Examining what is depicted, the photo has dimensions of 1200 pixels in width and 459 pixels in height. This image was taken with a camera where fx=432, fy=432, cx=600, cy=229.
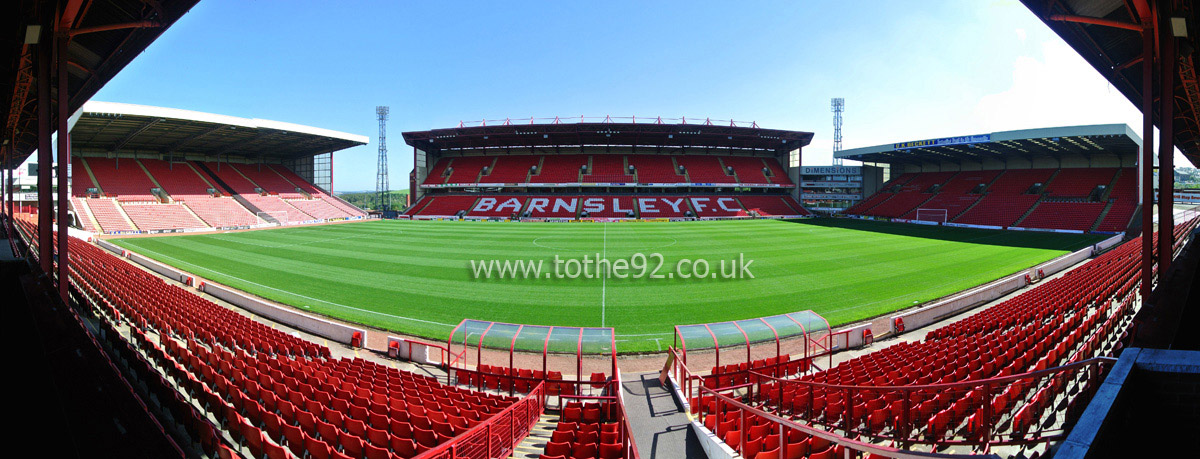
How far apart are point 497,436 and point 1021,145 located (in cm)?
5511

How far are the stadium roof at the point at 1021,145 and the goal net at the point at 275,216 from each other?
64552mm

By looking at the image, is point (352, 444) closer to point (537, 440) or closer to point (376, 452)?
point (376, 452)

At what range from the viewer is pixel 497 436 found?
5.23m

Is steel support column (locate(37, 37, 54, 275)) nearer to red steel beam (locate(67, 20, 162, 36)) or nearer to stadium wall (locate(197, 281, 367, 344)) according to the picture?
red steel beam (locate(67, 20, 162, 36))

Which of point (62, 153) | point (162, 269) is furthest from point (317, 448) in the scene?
point (162, 269)

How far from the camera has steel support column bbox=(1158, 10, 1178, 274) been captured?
866cm

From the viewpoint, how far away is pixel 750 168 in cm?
6481

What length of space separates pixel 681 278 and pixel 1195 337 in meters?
13.0

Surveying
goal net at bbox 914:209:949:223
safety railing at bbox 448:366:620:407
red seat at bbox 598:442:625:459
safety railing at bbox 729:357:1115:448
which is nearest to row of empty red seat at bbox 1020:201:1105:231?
goal net at bbox 914:209:949:223

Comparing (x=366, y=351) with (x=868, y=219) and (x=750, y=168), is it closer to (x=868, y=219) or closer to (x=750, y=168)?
(x=868, y=219)

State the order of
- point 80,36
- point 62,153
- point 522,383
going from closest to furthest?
point 522,383 < point 62,153 < point 80,36

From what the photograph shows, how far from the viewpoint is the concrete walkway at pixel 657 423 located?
5.80 meters

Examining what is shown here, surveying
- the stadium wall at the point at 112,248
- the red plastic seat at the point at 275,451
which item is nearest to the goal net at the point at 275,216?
the stadium wall at the point at 112,248

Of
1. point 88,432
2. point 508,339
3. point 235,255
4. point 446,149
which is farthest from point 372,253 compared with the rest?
point 446,149
